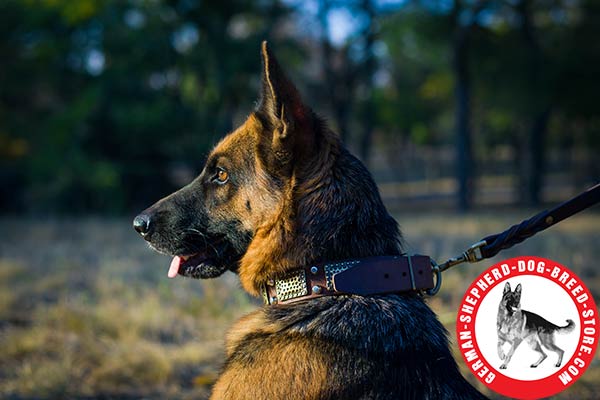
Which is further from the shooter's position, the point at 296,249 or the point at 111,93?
the point at 111,93

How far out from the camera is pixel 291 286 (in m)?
2.47

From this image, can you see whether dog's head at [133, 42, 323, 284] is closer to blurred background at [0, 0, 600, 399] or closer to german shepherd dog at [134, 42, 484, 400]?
german shepherd dog at [134, 42, 484, 400]

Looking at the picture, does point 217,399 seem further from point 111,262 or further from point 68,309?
point 111,262

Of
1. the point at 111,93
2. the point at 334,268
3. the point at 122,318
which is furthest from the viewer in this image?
the point at 111,93

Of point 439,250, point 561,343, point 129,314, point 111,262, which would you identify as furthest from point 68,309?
point 439,250

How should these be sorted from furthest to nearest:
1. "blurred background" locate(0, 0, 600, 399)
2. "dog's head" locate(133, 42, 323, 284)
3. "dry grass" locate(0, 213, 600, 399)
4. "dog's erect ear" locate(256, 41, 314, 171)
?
1. "blurred background" locate(0, 0, 600, 399)
2. "dry grass" locate(0, 213, 600, 399)
3. "dog's head" locate(133, 42, 323, 284)
4. "dog's erect ear" locate(256, 41, 314, 171)

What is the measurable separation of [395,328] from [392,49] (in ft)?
69.5

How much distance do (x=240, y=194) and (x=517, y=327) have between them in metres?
1.42

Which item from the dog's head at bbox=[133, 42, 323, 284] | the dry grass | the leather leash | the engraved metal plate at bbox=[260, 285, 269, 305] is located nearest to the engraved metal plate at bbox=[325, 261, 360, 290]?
the leather leash

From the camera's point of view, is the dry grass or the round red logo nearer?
the round red logo

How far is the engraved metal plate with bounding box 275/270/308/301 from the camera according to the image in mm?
2424

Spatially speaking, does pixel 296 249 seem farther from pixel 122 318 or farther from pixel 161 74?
pixel 161 74

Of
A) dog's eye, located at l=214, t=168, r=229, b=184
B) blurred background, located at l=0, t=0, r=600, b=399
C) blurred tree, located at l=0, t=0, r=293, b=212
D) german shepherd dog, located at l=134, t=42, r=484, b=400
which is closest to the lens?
german shepherd dog, located at l=134, t=42, r=484, b=400

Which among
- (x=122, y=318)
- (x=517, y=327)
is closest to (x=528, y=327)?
(x=517, y=327)
